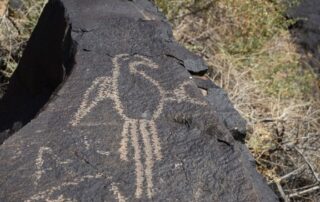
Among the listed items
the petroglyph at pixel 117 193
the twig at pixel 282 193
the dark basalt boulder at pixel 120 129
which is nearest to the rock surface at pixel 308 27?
the twig at pixel 282 193

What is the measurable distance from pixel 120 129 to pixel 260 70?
2.48 metres

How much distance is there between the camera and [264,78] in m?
4.19

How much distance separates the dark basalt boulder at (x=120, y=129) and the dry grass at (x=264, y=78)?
46.0 inches

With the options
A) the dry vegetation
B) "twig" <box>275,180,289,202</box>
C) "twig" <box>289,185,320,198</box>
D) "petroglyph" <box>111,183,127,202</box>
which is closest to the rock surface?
the dry vegetation

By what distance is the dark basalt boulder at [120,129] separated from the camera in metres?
1.72

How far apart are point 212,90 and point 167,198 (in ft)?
2.10

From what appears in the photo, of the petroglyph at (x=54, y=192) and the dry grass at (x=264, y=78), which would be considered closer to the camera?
the petroglyph at (x=54, y=192)

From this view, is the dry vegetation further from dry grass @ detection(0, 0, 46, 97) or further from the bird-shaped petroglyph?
the bird-shaped petroglyph

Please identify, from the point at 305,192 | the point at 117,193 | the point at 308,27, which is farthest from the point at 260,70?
the point at 117,193

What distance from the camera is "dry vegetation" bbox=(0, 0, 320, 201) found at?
3.32 meters

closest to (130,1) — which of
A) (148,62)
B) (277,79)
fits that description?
(148,62)

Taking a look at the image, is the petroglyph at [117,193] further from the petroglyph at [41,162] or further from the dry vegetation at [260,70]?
the dry vegetation at [260,70]

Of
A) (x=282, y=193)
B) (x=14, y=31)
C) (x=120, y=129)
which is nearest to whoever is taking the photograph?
(x=120, y=129)

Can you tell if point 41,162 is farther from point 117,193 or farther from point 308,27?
point 308,27
